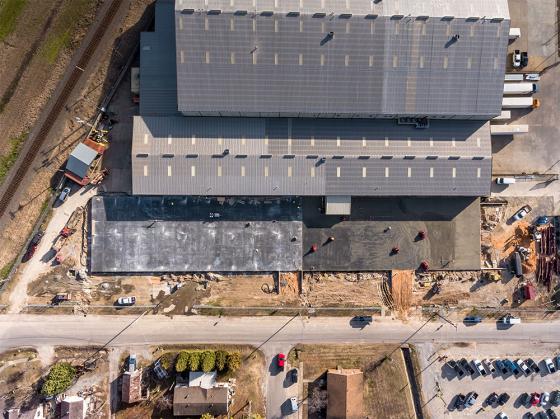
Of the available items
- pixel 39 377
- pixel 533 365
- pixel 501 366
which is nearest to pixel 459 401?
pixel 501 366

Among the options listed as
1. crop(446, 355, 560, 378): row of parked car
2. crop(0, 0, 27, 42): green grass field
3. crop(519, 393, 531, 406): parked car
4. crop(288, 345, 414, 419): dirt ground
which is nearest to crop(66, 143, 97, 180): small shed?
crop(0, 0, 27, 42): green grass field

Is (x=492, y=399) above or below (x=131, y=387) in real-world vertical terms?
below

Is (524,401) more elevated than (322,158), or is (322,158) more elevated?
(322,158)

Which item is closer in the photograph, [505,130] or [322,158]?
[322,158]

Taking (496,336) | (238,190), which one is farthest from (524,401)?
(238,190)

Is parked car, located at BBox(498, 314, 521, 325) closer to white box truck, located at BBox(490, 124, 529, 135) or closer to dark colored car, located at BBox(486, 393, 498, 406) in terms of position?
dark colored car, located at BBox(486, 393, 498, 406)

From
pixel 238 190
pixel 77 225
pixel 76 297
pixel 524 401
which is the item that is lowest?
pixel 524 401

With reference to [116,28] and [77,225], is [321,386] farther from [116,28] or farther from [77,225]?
[116,28]

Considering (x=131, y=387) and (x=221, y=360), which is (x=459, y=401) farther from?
(x=131, y=387)
